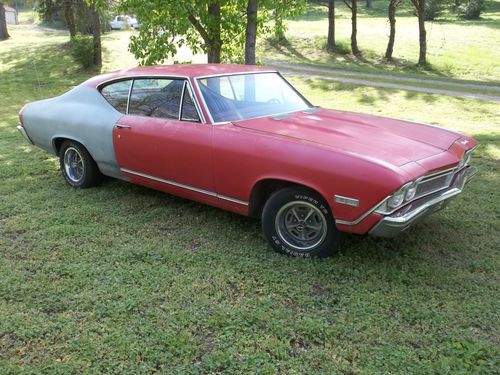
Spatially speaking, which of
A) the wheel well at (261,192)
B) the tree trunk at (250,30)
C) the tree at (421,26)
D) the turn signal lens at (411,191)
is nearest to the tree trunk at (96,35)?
the tree trunk at (250,30)

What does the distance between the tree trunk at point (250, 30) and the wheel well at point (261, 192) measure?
5.15 meters

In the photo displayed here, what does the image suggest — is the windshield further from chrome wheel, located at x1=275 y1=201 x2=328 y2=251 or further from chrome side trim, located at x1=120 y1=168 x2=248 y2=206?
chrome wheel, located at x1=275 y1=201 x2=328 y2=251

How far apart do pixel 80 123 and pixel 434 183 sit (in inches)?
145

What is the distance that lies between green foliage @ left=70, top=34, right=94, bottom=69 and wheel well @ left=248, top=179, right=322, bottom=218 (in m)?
17.5

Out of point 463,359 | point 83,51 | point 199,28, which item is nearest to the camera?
point 463,359

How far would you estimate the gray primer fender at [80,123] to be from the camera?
16.8 ft

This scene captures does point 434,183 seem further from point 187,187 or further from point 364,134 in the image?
point 187,187

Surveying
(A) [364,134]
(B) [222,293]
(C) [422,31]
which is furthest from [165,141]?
(C) [422,31]

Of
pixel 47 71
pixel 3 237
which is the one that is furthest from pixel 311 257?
pixel 47 71

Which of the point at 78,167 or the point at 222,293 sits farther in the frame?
the point at 78,167

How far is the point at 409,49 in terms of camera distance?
27.8 metres

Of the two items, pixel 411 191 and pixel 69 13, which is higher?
pixel 69 13

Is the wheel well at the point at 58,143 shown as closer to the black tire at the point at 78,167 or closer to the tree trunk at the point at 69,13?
the black tire at the point at 78,167

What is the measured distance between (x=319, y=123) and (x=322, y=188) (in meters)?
0.93
